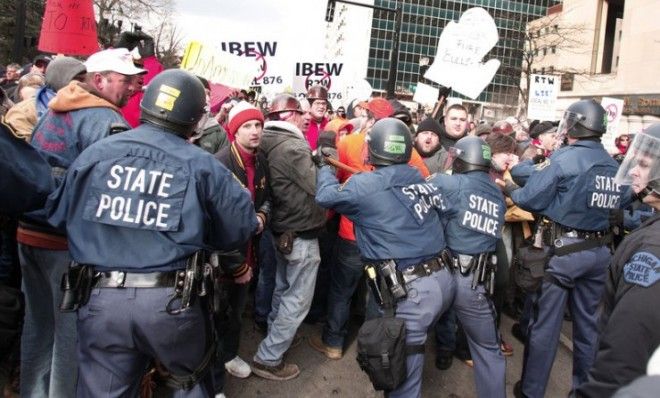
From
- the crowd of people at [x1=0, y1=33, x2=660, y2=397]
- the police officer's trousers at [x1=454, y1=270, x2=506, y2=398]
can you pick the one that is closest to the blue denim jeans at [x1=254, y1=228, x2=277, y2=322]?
the crowd of people at [x1=0, y1=33, x2=660, y2=397]

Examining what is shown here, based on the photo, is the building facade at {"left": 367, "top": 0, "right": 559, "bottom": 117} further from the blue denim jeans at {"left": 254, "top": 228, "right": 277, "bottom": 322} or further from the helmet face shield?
the helmet face shield

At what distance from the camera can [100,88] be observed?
3.38 m

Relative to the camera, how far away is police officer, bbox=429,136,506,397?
378 cm

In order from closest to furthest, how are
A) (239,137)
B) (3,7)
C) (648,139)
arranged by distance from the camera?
(648,139)
(239,137)
(3,7)

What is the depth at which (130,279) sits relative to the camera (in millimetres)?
2479

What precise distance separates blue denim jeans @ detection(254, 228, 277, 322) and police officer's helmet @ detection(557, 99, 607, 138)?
2810 mm

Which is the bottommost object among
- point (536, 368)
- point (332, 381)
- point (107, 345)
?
point (332, 381)

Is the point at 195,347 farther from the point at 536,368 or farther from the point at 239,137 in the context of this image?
the point at 536,368

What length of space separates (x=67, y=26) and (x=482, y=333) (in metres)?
5.09

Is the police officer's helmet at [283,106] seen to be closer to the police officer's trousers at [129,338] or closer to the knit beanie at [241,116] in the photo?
the knit beanie at [241,116]

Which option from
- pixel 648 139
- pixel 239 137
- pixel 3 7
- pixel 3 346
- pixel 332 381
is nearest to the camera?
pixel 3 346

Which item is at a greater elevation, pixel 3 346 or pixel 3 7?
pixel 3 7

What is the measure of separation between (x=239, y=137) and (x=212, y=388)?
1.93 meters

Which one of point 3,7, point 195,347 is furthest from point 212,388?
point 3,7
